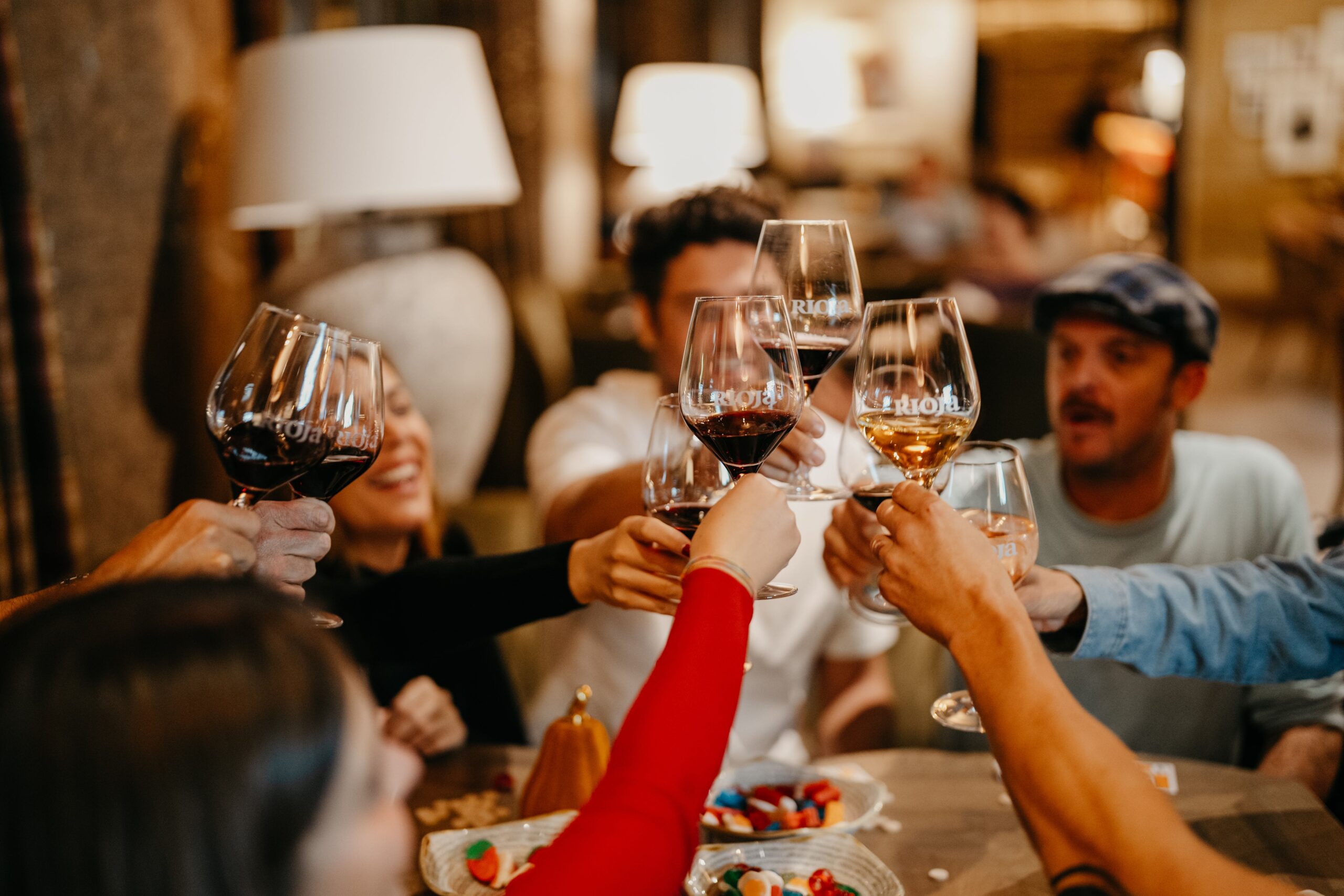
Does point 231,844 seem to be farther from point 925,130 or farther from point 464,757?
point 925,130

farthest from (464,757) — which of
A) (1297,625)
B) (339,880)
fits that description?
(1297,625)

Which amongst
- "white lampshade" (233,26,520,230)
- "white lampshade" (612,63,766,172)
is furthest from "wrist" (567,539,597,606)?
"white lampshade" (612,63,766,172)

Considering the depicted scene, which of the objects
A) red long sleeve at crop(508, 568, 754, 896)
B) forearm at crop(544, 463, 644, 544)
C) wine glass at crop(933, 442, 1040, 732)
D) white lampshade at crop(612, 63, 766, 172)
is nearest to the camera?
red long sleeve at crop(508, 568, 754, 896)

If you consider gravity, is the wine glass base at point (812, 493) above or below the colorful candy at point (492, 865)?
above

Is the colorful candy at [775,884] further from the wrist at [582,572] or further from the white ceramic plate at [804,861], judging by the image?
the wrist at [582,572]

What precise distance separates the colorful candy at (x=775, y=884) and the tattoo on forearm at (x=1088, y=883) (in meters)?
0.36

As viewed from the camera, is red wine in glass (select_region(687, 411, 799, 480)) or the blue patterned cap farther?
the blue patterned cap

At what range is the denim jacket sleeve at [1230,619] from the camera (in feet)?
4.23

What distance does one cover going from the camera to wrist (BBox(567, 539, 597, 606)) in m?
1.32

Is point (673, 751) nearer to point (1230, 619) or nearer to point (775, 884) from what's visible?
point (775, 884)

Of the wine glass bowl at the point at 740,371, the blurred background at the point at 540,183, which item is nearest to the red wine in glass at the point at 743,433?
the wine glass bowl at the point at 740,371

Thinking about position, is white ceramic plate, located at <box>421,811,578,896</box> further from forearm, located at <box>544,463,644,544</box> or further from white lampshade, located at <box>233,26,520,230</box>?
white lampshade, located at <box>233,26,520,230</box>

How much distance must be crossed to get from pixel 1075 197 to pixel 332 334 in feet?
36.5

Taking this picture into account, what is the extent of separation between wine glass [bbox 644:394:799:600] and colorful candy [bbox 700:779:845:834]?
0.37 meters
